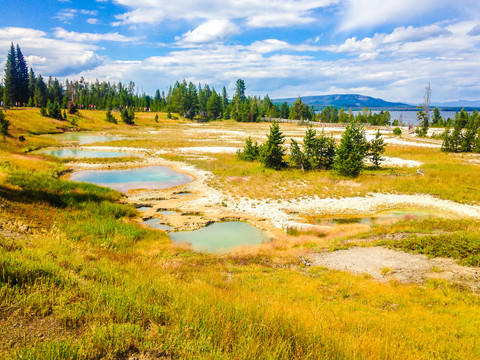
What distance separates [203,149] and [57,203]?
39959 millimetres

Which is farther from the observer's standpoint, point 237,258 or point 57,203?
point 57,203

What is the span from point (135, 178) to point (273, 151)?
1780 cm

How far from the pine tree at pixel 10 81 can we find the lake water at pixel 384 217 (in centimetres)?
12373

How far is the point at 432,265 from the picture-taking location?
39.6ft

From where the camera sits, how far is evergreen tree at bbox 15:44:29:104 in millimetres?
105938

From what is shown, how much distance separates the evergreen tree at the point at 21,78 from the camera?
106 m

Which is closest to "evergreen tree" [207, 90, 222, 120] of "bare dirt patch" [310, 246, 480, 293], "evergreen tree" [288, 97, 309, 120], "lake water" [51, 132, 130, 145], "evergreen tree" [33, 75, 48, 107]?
"evergreen tree" [288, 97, 309, 120]

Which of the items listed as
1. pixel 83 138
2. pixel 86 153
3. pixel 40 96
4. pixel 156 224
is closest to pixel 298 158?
pixel 156 224

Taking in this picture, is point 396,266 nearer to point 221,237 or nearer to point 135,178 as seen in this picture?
point 221,237

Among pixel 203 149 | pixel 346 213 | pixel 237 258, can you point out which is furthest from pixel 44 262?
pixel 203 149

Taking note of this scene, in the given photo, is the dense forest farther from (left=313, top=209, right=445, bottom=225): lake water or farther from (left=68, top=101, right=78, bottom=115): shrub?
(left=313, top=209, right=445, bottom=225): lake water

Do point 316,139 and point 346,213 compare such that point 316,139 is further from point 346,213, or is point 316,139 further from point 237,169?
point 346,213

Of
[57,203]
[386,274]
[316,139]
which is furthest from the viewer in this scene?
[316,139]

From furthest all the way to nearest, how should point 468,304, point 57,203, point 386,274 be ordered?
point 57,203
point 386,274
point 468,304
